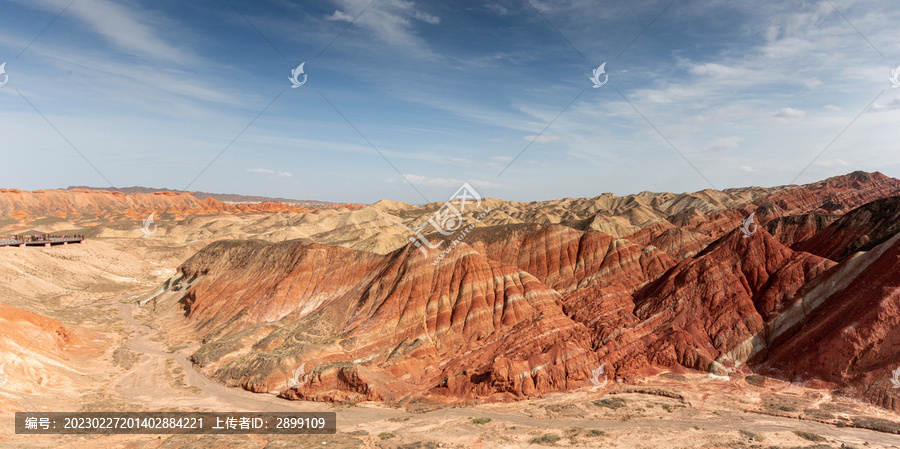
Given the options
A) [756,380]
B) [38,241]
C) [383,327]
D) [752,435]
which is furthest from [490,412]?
[38,241]

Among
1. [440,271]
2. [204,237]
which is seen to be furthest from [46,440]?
[204,237]

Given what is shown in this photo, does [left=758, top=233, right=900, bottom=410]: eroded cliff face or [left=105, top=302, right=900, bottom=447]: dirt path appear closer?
[left=105, top=302, right=900, bottom=447]: dirt path

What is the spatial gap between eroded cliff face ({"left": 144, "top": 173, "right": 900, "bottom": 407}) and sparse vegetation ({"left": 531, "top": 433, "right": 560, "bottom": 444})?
8312 mm

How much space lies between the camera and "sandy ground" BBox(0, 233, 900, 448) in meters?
32.3

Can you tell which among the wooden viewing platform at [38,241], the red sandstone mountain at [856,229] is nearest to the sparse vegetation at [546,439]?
the red sandstone mountain at [856,229]

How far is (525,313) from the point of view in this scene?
179 feet

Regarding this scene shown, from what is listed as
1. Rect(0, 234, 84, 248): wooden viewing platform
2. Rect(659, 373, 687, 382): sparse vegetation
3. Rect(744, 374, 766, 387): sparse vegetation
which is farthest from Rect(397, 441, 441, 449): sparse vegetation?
Rect(0, 234, 84, 248): wooden viewing platform

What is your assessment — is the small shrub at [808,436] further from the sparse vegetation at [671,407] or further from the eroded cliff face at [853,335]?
the eroded cliff face at [853,335]

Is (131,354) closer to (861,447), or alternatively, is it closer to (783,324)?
(861,447)

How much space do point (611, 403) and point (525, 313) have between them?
674 inches

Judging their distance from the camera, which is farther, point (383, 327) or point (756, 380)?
point (383, 327)

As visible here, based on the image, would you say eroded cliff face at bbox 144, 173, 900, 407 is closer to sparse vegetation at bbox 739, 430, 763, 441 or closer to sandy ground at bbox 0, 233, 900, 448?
sandy ground at bbox 0, 233, 900, 448
